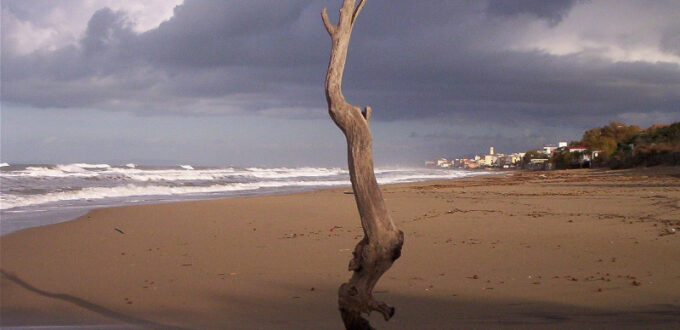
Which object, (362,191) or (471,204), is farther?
(471,204)

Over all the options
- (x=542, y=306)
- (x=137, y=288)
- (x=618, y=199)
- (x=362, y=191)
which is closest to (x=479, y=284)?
(x=542, y=306)

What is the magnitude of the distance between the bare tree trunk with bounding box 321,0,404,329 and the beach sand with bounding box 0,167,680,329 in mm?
1331

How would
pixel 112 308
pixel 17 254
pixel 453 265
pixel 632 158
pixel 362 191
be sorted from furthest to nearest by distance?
pixel 632 158, pixel 17 254, pixel 453 265, pixel 112 308, pixel 362 191

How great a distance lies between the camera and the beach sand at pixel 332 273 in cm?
610

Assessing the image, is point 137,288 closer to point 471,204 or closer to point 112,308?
point 112,308

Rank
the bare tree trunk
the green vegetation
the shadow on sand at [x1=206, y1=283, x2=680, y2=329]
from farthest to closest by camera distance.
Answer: the green vegetation, the shadow on sand at [x1=206, y1=283, x2=680, y2=329], the bare tree trunk

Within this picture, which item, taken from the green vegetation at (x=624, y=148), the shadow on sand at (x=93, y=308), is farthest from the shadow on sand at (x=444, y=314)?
the green vegetation at (x=624, y=148)

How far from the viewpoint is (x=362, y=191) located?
4.52 metres

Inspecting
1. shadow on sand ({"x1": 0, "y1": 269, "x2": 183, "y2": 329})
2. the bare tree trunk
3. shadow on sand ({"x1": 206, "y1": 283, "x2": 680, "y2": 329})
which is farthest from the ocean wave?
the bare tree trunk

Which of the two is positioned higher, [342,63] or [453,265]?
[342,63]

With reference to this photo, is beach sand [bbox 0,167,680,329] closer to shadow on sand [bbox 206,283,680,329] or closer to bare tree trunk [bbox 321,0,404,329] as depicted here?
shadow on sand [bbox 206,283,680,329]

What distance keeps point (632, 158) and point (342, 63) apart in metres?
55.5

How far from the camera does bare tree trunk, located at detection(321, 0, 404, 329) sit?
178 inches

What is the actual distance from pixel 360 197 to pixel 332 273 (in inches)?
148
